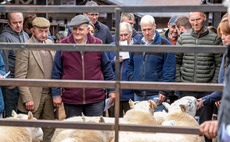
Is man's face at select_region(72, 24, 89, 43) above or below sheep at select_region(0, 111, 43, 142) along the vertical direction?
above

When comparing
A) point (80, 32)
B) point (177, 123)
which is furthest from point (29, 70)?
point (177, 123)

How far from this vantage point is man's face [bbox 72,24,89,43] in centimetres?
409

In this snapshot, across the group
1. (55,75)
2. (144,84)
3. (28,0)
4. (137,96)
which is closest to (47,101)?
(55,75)

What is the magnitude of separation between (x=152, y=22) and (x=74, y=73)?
1.31 meters

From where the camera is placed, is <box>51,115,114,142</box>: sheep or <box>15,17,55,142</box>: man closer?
<box>51,115,114,142</box>: sheep

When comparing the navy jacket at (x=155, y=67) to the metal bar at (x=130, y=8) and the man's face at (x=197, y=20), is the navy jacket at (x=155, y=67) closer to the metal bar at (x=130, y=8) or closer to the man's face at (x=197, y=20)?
the man's face at (x=197, y=20)

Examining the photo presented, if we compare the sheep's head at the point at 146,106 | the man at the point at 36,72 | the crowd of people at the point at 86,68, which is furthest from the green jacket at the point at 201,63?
the man at the point at 36,72

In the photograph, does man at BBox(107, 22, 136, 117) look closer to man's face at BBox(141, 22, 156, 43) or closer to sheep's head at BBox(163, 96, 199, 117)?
man's face at BBox(141, 22, 156, 43)

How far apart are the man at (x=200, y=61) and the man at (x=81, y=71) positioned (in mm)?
1030

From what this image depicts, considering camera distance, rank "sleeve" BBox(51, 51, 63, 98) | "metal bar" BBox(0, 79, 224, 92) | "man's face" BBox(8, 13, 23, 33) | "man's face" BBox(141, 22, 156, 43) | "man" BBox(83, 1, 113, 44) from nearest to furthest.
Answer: "metal bar" BBox(0, 79, 224, 92) < "sleeve" BBox(51, 51, 63, 98) < "man's face" BBox(141, 22, 156, 43) < "man's face" BBox(8, 13, 23, 33) < "man" BBox(83, 1, 113, 44)

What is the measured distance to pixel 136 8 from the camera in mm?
2453

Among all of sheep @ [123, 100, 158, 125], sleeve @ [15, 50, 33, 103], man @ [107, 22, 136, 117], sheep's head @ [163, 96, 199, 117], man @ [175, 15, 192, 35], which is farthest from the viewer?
man @ [175, 15, 192, 35]

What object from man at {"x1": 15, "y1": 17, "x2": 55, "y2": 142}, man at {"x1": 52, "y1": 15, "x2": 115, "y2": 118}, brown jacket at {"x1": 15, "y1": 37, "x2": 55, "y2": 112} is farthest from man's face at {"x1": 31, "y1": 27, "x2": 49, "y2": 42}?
man at {"x1": 52, "y1": 15, "x2": 115, "y2": 118}

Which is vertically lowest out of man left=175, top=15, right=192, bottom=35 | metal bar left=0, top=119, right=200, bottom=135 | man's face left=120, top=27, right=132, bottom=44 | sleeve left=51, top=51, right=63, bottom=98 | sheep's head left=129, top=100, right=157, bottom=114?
sheep's head left=129, top=100, right=157, bottom=114
